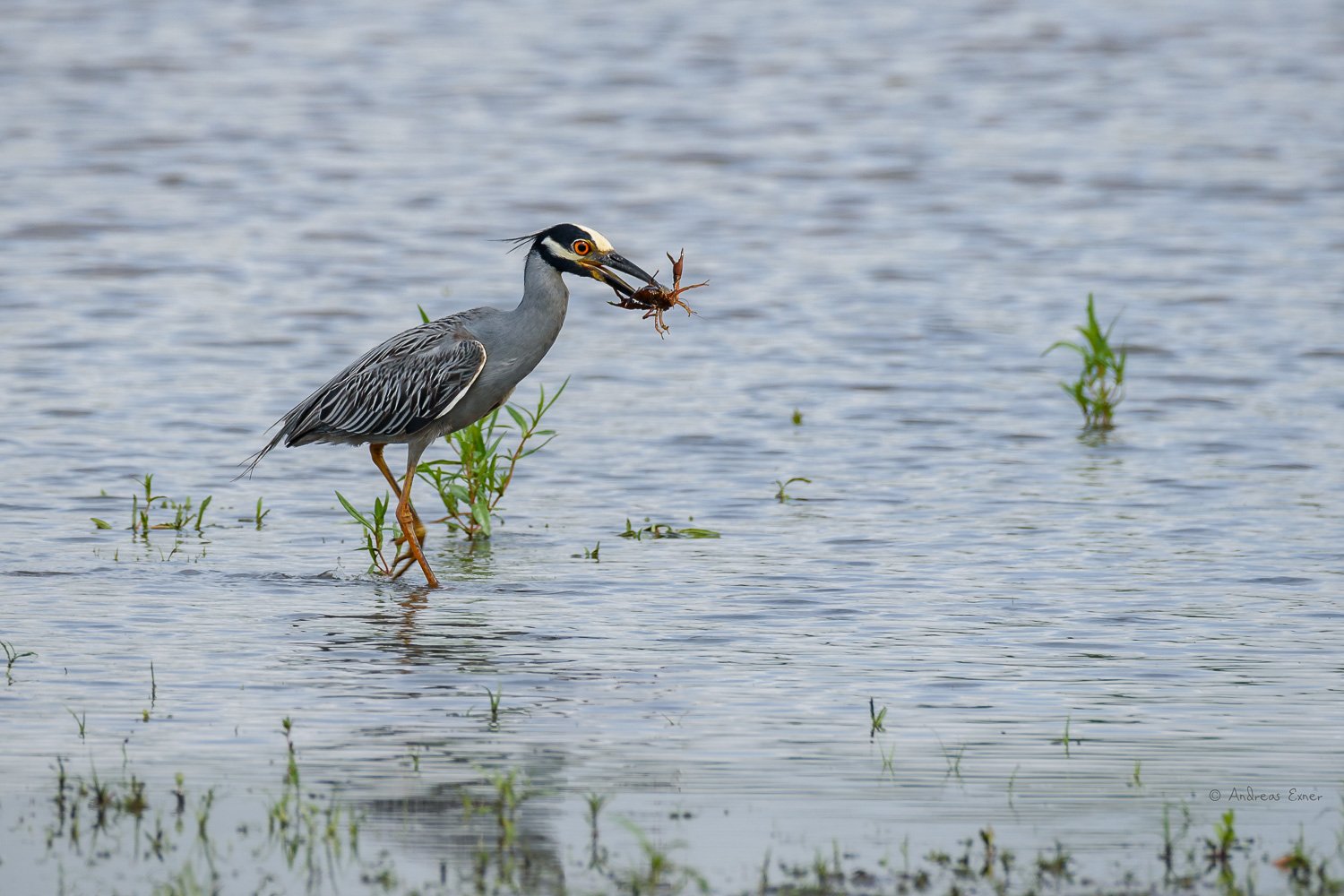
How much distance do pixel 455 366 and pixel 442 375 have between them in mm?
76

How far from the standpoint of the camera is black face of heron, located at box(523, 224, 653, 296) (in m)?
9.50

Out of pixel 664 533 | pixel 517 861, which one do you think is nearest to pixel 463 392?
pixel 664 533

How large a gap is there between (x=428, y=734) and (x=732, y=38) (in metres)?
22.0

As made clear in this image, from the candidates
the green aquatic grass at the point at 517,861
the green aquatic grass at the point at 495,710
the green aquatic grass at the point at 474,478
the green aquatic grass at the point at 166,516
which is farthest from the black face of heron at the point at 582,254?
the green aquatic grass at the point at 517,861

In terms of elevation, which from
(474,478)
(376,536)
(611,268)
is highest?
(611,268)

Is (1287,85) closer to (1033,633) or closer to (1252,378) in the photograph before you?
(1252,378)

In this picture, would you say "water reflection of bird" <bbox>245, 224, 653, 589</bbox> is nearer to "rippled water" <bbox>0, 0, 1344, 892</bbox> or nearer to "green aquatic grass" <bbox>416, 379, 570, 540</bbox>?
"green aquatic grass" <bbox>416, 379, 570, 540</bbox>

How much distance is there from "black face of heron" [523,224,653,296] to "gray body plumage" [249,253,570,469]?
0.08 meters

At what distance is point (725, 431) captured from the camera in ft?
40.9

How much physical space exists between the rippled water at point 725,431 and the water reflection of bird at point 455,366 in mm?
663

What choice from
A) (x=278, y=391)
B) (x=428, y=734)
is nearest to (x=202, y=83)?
(x=278, y=391)

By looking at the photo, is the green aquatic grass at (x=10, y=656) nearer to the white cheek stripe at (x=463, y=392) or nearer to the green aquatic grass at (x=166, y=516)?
the green aquatic grass at (x=166, y=516)

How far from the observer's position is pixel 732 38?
27.7m

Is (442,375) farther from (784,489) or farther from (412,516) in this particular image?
(784,489)
